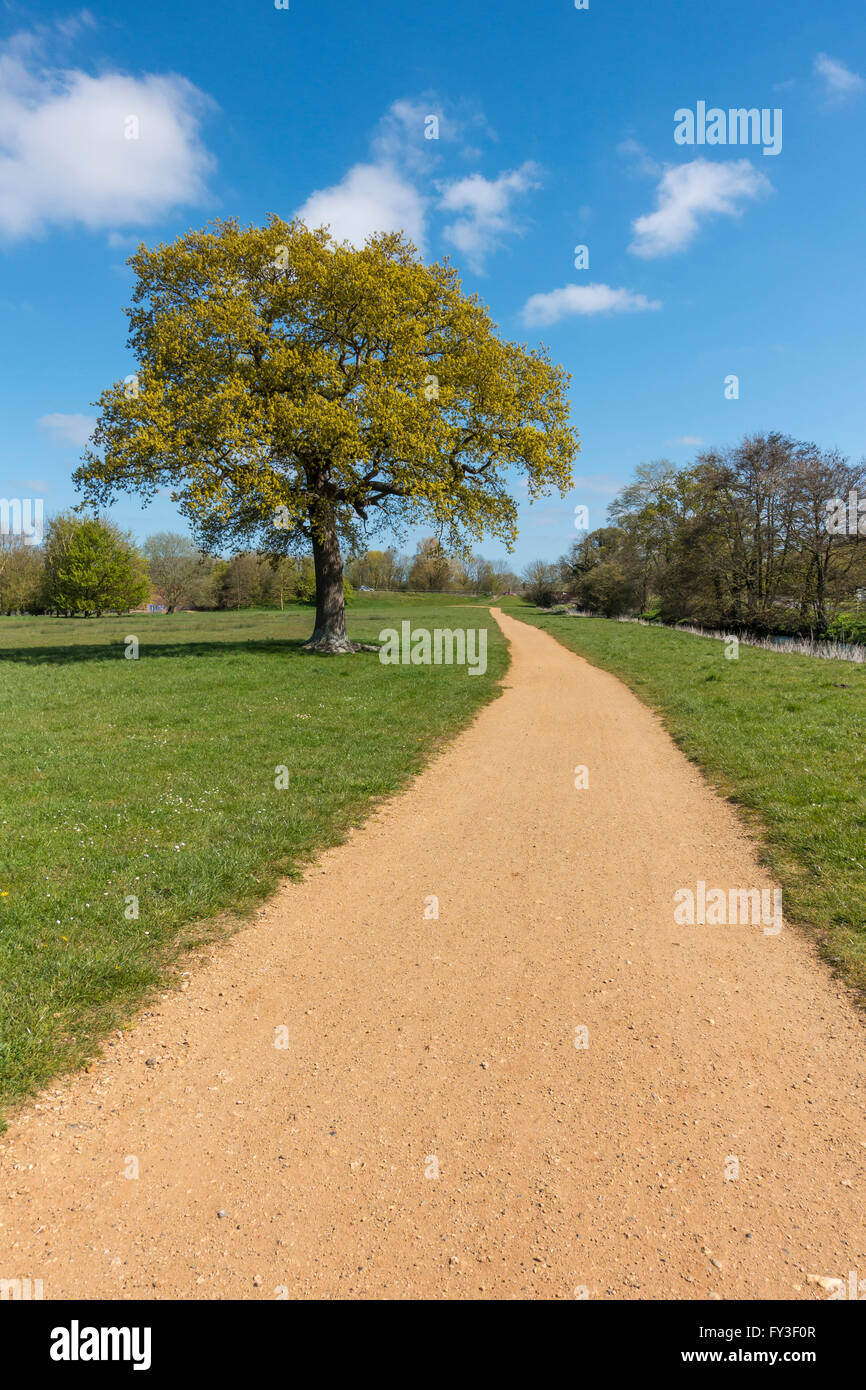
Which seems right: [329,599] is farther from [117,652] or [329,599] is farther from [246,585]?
[246,585]

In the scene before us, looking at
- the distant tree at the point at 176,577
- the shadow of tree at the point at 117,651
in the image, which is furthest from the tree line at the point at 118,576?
the shadow of tree at the point at 117,651

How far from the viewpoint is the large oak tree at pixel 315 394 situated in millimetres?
20500

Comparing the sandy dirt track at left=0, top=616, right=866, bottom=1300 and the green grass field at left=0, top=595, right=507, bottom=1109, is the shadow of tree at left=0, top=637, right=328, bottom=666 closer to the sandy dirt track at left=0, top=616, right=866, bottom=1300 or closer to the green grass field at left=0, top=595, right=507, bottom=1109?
the green grass field at left=0, top=595, right=507, bottom=1109

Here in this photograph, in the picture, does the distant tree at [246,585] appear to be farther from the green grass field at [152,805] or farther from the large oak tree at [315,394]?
the green grass field at [152,805]

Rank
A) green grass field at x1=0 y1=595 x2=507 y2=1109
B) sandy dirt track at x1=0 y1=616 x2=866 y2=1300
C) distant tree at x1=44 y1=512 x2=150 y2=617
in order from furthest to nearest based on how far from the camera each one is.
A: distant tree at x1=44 y1=512 x2=150 y2=617, green grass field at x1=0 y1=595 x2=507 y2=1109, sandy dirt track at x1=0 y1=616 x2=866 y2=1300

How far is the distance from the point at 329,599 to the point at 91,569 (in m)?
46.7

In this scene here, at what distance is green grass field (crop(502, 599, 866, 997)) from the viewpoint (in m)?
5.79

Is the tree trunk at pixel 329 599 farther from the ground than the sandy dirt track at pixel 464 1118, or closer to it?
farther from the ground

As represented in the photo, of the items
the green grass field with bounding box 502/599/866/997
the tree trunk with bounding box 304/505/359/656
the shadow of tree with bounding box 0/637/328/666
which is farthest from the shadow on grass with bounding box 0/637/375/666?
the green grass field with bounding box 502/599/866/997

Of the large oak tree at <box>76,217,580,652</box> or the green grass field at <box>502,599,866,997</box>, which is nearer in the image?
the green grass field at <box>502,599,866,997</box>

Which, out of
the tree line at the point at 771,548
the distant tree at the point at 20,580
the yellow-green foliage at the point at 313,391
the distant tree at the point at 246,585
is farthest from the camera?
the distant tree at the point at 246,585

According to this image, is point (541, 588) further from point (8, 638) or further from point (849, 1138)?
point (849, 1138)

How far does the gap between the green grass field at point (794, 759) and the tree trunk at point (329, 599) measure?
10.8 metres

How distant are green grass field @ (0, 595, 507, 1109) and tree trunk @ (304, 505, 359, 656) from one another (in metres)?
6.32
